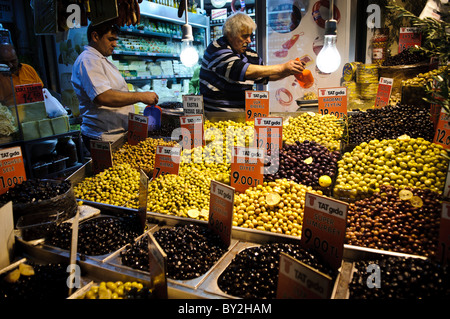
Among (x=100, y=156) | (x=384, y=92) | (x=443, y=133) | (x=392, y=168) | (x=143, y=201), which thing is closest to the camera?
(x=143, y=201)

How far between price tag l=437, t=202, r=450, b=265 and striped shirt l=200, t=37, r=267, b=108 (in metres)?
2.82

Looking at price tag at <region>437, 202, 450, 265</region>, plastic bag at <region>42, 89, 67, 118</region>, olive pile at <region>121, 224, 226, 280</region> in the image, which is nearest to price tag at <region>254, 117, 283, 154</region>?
olive pile at <region>121, 224, 226, 280</region>

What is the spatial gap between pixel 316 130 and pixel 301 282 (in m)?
2.12

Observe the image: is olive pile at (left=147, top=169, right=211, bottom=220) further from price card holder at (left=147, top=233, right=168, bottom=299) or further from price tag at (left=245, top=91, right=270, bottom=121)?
price tag at (left=245, top=91, right=270, bottom=121)

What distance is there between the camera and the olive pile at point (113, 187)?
2443 millimetres

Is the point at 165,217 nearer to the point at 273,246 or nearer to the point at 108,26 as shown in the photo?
the point at 273,246

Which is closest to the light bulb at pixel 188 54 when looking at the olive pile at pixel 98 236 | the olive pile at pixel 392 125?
the olive pile at pixel 392 125

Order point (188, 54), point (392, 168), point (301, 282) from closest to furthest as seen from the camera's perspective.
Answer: point (301, 282)
point (392, 168)
point (188, 54)

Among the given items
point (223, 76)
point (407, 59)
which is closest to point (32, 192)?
point (223, 76)

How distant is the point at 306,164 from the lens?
2.43m

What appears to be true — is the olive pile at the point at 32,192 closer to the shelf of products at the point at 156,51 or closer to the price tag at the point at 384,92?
the price tag at the point at 384,92

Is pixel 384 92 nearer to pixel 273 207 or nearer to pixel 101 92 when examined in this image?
pixel 273 207

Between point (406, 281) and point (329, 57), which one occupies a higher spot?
point (329, 57)
